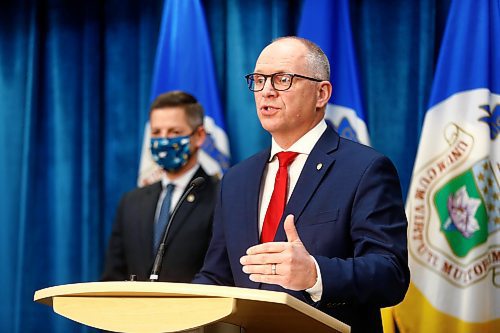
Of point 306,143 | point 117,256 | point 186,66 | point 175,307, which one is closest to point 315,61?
point 306,143

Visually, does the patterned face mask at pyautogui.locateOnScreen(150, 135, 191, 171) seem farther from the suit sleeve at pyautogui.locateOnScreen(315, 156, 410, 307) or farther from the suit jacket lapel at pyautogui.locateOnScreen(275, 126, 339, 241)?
the suit sleeve at pyautogui.locateOnScreen(315, 156, 410, 307)

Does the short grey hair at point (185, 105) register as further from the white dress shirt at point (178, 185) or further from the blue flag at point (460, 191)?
the blue flag at point (460, 191)

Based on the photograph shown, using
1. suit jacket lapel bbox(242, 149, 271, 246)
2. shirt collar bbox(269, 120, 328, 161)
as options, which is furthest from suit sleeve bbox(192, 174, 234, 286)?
shirt collar bbox(269, 120, 328, 161)

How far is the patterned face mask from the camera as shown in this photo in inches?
159

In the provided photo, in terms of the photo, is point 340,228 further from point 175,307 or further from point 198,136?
point 198,136

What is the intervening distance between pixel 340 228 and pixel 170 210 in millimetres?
1671

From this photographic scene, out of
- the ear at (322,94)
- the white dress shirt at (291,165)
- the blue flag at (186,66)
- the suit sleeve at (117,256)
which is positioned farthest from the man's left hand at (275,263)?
the blue flag at (186,66)

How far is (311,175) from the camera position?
2656 mm

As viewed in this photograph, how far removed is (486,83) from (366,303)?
1881 millimetres

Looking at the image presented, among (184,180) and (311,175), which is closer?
(311,175)

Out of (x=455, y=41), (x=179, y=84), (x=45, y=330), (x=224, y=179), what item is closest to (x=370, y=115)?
(x=455, y=41)

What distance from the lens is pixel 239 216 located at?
2742mm

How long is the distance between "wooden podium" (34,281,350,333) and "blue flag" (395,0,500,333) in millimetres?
1891

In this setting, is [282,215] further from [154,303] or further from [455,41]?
[455,41]
